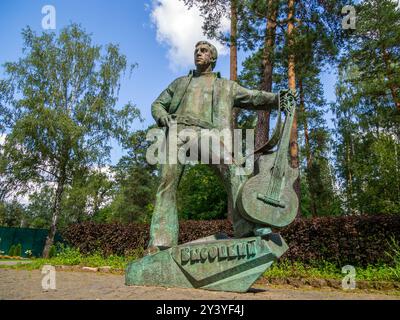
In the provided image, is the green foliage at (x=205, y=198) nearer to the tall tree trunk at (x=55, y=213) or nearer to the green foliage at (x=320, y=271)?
the tall tree trunk at (x=55, y=213)

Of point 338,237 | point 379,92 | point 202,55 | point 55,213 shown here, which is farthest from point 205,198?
point 202,55

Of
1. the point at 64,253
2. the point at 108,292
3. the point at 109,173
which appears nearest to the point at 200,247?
the point at 108,292

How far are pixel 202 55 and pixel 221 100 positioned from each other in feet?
2.03

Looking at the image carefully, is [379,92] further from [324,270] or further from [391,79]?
[324,270]

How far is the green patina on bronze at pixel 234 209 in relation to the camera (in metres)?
3.60

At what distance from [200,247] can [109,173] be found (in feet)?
54.6

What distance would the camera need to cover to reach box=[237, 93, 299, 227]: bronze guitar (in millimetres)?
3660

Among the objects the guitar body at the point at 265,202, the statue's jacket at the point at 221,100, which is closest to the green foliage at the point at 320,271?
the guitar body at the point at 265,202

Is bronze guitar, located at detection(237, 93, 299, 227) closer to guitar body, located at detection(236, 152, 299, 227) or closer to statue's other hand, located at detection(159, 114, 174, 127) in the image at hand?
guitar body, located at detection(236, 152, 299, 227)

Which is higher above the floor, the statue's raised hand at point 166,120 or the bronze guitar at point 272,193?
the statue's raised hand at point 166,120

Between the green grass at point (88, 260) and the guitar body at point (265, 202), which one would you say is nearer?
the guitar body at point (265, 202)

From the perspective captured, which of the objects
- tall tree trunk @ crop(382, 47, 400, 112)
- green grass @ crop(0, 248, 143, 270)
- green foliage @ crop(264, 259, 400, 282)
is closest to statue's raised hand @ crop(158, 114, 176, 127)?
green foliage @ crop(264, 259, 400, 282)

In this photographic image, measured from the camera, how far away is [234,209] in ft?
12.9

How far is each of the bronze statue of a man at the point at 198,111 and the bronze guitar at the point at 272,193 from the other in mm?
200
